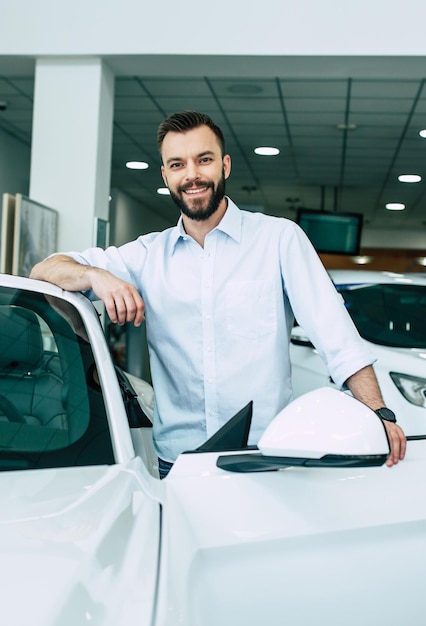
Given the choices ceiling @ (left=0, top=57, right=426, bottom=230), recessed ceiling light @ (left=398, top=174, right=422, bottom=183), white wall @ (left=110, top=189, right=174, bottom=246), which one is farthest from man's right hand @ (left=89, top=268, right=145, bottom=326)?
white wall @ (left=110, top=189, right=174, bottom=246)

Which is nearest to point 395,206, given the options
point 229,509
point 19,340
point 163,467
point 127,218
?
point 127,218

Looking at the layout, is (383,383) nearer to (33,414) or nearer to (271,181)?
(33,414)

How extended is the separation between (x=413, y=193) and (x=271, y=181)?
2463 millimetres

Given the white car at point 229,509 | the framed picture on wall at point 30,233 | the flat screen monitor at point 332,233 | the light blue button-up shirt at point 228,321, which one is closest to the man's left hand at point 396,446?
the white car at point 229,509

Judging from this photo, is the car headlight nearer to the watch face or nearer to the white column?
the watch face

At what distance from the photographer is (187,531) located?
108 cm

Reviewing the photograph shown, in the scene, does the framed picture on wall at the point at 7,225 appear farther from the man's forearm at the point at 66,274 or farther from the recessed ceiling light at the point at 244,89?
the man's forearm at the point at 66,274

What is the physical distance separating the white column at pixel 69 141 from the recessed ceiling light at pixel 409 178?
6.21 m

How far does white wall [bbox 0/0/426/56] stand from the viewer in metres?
5.52

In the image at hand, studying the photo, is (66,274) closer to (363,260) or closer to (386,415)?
(386,415)

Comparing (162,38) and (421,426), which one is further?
(162,38)

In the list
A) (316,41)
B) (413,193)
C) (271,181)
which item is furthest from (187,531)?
(413,193)

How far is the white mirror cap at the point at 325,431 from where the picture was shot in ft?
3.56

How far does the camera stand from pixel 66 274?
1669mm
